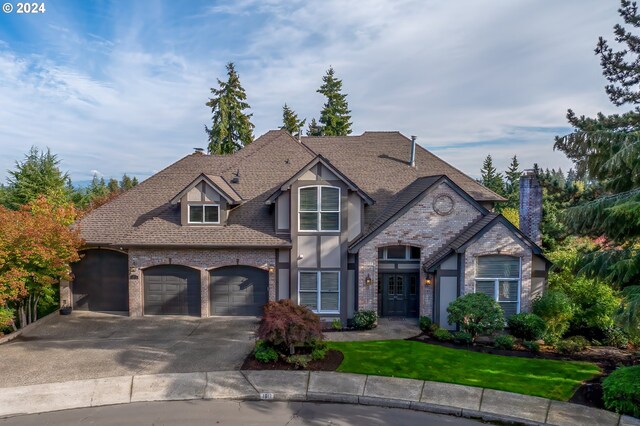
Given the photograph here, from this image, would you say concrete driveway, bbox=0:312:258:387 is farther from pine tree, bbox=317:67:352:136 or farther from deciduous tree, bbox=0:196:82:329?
pine tree, bbox=317:67:352:136

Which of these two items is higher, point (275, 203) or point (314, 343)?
point (275, 203)

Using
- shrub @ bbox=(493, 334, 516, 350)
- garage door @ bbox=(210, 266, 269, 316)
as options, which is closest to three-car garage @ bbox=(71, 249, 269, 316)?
garage door @ bbox=(210, 266, 269, 316)

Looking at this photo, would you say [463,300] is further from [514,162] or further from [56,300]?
[514,162]

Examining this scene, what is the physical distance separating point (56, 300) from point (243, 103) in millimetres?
27652

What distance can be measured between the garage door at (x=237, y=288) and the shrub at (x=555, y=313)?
36.3 feet

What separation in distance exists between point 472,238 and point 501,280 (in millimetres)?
2109

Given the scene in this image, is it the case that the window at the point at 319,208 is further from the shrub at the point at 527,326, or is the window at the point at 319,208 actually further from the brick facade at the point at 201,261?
the shrub at the point at 527,326

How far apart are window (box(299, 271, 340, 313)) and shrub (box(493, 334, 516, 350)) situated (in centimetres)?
620

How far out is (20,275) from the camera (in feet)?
46.5

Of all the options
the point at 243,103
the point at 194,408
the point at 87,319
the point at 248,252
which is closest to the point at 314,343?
the point at 194,408

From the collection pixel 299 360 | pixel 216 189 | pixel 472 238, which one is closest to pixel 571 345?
pixel 472 238

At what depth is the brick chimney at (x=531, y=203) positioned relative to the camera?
54.5 feet

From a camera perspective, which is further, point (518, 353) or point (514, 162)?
point (514, 162)

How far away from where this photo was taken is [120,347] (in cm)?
1336
